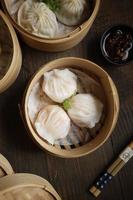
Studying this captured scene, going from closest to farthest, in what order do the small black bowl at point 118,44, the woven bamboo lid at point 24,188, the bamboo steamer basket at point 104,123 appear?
the woven bamboo lid at point 24,188 → the bamboo steamer basket at point 104,123 → the small black bowl at point 118,44

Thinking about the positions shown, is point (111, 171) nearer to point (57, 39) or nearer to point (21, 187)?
point (21, 187)

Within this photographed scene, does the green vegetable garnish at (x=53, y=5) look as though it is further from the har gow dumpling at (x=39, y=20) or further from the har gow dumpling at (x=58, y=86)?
the har gow dumpling at (x=58, y=86)

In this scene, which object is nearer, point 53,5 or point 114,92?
point 114,92

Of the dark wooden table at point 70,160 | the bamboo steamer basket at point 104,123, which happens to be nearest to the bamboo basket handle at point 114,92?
the bamboo steamer basket at point 104,123

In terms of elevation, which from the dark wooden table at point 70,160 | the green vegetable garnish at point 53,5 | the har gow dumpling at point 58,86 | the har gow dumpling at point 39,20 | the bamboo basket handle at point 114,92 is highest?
the green vegetable garnish at point 53,5

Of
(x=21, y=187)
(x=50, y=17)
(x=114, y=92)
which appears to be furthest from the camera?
(x=50, y=17)

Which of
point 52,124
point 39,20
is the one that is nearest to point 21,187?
point 52,124

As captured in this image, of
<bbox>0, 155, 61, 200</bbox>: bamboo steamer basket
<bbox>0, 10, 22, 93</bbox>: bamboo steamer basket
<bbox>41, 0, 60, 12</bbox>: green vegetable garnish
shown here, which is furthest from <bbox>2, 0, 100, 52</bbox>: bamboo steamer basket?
<bbox>0, 155, 61, 200</bbox>: bamboo steamer basket
